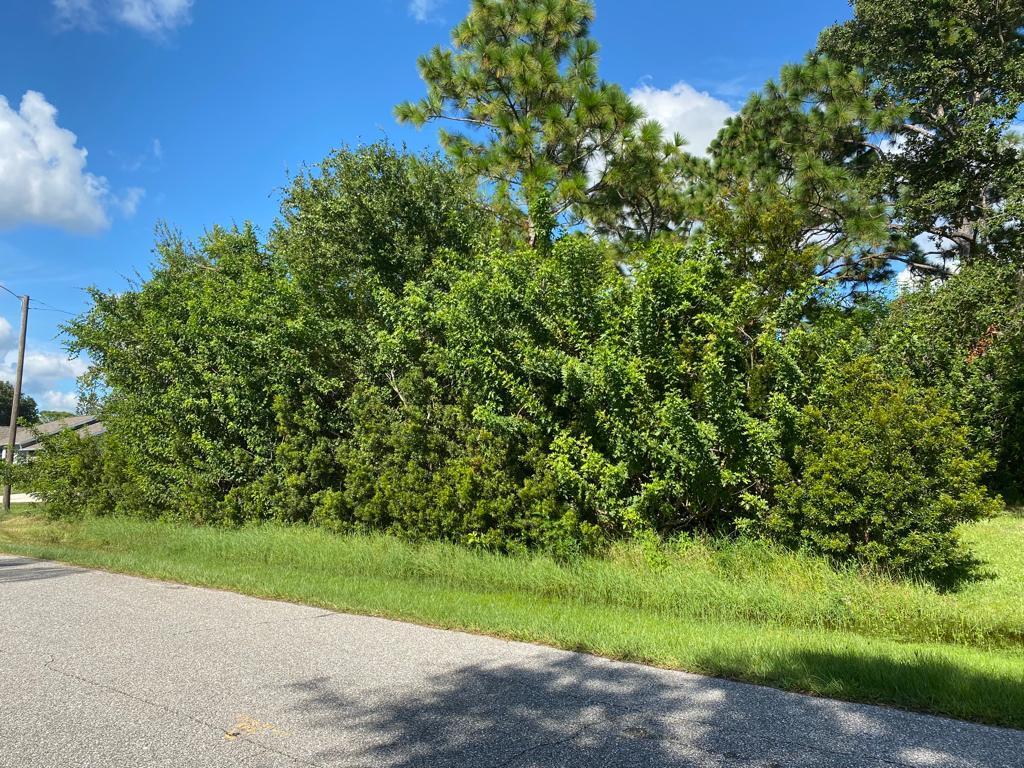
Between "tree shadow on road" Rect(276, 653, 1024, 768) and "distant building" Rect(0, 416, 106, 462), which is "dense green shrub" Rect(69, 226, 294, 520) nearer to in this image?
"distant building" Rect(0, 416, 106, 462)

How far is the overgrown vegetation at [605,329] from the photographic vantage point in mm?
8586

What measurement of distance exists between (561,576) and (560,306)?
12.0 feet

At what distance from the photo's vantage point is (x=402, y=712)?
4430mm

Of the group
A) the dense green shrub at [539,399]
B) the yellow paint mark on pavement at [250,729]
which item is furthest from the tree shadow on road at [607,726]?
the dense green shrub at [539,399]

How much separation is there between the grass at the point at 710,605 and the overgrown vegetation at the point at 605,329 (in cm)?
64

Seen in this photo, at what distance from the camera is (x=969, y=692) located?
14.3 ft

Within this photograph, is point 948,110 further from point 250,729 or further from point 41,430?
point 41,430

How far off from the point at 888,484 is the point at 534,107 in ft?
36.5

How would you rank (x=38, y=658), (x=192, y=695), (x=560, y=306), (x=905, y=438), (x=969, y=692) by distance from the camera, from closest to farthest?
(x=969, y=692), (x=192, y=695), (x=38, y=658), (x=905, y=438), (x=560, y=306)

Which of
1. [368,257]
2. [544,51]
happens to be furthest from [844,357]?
[544,51]

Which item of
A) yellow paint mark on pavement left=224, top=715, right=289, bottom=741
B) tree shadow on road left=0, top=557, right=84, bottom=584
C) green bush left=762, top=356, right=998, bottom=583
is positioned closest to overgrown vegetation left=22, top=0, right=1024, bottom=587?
green bush left=762, top=356, right=998, bottom=583

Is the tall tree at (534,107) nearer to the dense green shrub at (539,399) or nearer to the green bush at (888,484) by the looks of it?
the dense green shrub at (539,399)

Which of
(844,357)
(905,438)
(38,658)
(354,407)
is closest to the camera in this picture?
(38,658)

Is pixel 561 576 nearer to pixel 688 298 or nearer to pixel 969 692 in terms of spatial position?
pixel 688 298
